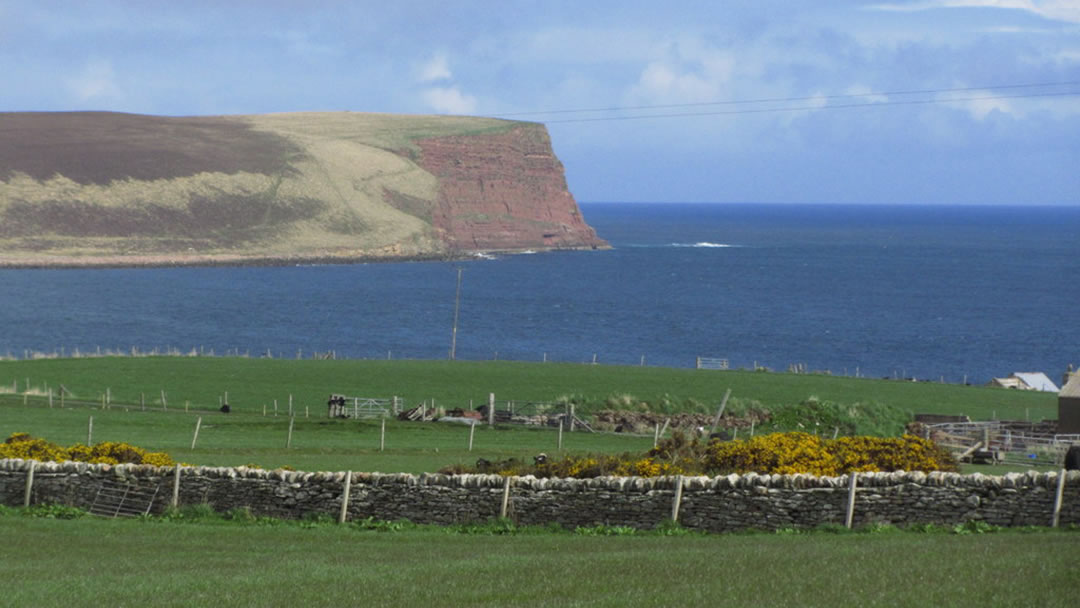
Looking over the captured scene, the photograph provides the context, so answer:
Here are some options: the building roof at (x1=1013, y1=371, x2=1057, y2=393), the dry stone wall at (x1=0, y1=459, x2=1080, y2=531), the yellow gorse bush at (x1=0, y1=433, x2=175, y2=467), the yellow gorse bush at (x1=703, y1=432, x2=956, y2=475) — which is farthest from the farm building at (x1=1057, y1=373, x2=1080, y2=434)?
the building roof at (x1=1013, y1=371, x2=1057, y2=393)

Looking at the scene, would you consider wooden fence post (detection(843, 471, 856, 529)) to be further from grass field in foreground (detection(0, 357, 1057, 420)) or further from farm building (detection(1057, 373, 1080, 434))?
grass field in foreground (detection(0, 357, 1057, 420))

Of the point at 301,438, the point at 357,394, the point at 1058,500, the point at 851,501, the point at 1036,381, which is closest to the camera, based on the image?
the point at 1058,500

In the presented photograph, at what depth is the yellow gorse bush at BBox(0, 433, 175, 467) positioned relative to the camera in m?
28.5

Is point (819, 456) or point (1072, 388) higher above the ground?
point (1072, 388)

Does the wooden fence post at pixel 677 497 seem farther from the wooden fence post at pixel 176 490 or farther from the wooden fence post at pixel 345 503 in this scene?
the wooden fence post at pixel 176 490

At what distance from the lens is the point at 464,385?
64188mm

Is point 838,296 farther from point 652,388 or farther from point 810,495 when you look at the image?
point 810,495

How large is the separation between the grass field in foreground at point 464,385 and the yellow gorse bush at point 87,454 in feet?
87.0

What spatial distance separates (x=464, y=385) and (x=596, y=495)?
40.2m

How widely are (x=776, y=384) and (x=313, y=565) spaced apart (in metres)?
48.0

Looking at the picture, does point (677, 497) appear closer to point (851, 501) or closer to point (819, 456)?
point (851, 501)

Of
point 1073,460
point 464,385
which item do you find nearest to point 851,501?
point 1073,460

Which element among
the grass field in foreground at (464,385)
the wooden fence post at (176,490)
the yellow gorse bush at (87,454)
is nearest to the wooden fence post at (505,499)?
the wooden fence post at (176,490)

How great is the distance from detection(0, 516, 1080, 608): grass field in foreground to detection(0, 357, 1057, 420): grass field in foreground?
1302 inches
